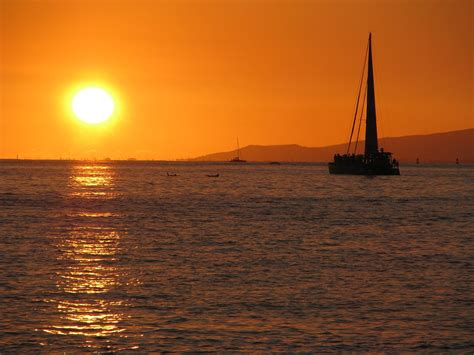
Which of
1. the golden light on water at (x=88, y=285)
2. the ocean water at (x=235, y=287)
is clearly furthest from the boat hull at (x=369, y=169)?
the golden light on water at (x=88, y=285)

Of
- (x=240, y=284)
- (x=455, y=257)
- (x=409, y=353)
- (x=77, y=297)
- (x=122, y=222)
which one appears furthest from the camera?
(x=122, y=222)

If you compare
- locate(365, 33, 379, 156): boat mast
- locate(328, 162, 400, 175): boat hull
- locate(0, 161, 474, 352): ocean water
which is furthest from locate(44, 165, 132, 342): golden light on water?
locate(328, 162, 400, 175): boat hull

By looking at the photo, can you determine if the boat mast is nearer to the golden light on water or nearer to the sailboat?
the sailboat

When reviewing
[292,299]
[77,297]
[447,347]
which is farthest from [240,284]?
[447,347]

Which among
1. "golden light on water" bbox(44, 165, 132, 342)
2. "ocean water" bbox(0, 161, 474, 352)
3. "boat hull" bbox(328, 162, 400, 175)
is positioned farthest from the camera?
"boat hull" bbox(328, 162, 400, 175)

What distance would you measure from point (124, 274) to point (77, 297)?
4893mm

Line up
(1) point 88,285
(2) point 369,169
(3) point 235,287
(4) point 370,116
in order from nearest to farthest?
1. (3) point 235,287
2. (1) point 88,285
3. (4) point 370,116
4. (2) point 369,169

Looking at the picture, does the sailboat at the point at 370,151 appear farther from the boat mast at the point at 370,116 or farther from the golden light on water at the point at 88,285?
the golden light on water at the point at 88,285

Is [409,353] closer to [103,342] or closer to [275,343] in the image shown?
[275,343]

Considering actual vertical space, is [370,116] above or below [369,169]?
→ above

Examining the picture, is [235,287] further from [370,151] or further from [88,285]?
[370,151]

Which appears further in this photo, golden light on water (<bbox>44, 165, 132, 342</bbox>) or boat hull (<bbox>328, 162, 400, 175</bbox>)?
boat hull (<bbox>328, 162, 400, 175</bbox>)

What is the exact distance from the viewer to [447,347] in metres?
18.0

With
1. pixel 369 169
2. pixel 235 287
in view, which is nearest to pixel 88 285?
pixel 235 287
